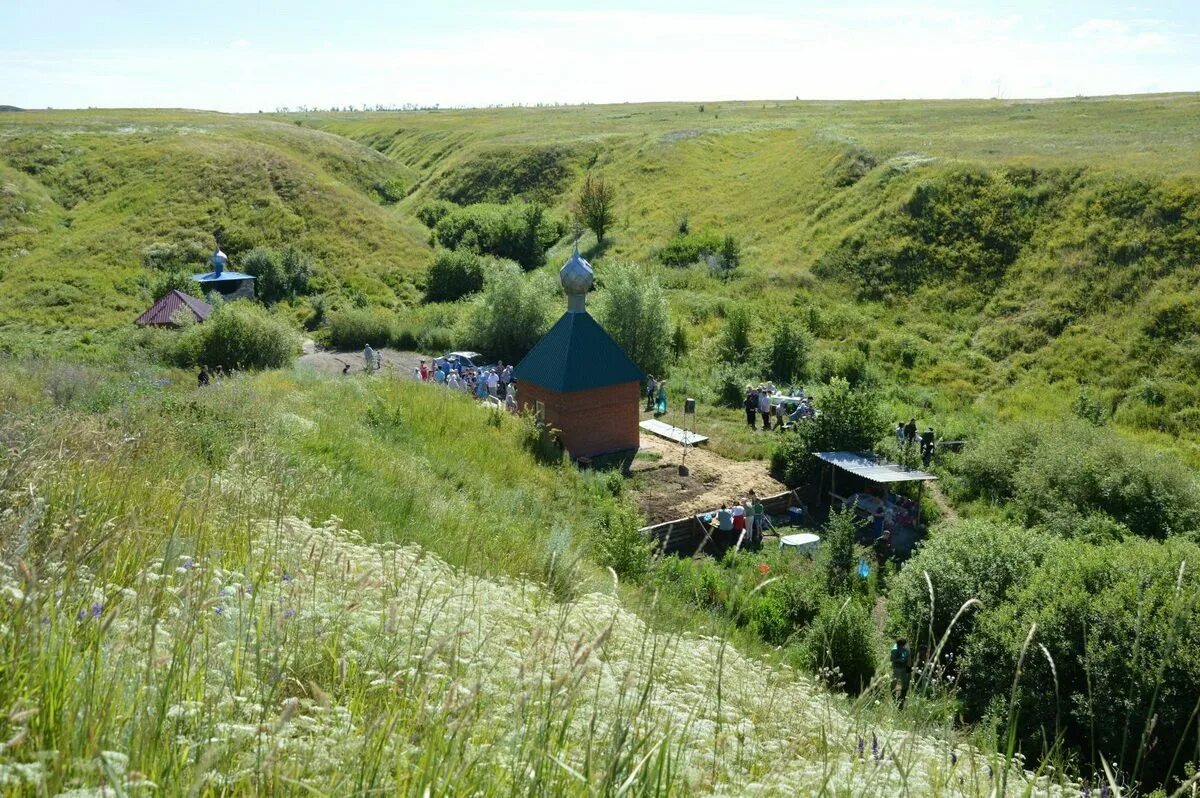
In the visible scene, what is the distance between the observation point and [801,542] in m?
18.3

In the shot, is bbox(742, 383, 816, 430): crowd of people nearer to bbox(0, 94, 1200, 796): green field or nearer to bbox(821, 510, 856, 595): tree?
bbox(0, 94, 1200, 796): green field

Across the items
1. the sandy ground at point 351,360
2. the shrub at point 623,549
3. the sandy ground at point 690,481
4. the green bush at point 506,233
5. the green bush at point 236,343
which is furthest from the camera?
the green bush at point 506,233

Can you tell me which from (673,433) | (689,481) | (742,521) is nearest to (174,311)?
(673,433)

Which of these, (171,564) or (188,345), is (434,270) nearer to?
(188,345)

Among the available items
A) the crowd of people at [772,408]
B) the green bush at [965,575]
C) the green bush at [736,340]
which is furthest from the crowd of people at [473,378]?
the green bush at [965,575]

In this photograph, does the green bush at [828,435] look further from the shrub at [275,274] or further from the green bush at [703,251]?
the shrub at [275,274]

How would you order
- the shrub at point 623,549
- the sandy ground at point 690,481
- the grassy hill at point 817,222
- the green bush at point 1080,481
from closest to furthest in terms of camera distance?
the shrub at point 623,549 < the green bush at point 1080,481 < the sandy ground at point 690,481 < the grassy hill at point 817,222

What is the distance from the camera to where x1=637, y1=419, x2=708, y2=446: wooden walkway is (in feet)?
79.4

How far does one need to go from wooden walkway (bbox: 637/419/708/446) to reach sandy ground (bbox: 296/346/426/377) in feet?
41.9

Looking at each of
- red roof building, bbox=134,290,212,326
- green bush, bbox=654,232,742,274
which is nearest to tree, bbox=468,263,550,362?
red roof building, bbox=134,290,212,326

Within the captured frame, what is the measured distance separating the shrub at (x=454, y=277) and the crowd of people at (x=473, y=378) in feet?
55.3

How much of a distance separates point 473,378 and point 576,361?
9913 mm

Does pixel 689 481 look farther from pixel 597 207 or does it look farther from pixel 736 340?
pixel 597 207

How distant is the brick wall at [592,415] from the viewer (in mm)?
21609
